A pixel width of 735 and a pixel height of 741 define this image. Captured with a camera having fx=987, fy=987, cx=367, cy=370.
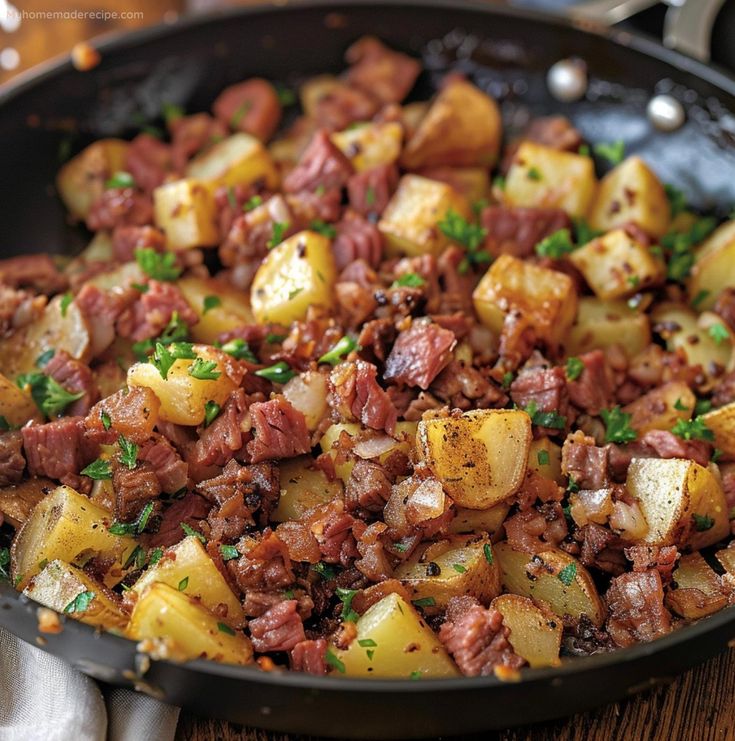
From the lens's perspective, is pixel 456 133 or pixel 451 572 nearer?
pixel 451 572

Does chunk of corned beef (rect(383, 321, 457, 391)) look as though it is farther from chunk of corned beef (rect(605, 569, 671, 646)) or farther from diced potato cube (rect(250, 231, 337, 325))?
chunk of corned beef (rect(605, 569, 671, 646))

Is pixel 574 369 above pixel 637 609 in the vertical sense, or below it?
above

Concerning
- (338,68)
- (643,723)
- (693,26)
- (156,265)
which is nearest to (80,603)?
(156,265)

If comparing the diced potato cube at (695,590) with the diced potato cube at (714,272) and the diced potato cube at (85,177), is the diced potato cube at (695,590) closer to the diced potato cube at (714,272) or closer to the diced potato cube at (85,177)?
the diced potato cube at (714,272)

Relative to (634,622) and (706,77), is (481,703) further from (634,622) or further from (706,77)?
(706,77)

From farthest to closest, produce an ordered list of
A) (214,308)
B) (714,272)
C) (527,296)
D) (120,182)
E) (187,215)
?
(120,182), (187,215), (714,272), (214,308), (527,296)

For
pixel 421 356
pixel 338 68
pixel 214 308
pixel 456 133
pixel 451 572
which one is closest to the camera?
pixel 451 572

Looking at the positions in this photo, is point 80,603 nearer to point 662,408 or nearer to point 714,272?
point 662,408

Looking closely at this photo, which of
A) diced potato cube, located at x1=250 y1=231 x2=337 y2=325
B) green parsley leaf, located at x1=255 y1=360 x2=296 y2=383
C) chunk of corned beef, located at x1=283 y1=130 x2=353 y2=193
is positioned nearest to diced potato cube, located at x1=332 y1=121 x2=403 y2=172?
chunk of corned beef, located at x1=283 y1=130 x2=353 y2=193

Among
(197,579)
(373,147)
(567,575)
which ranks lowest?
(567,575)
